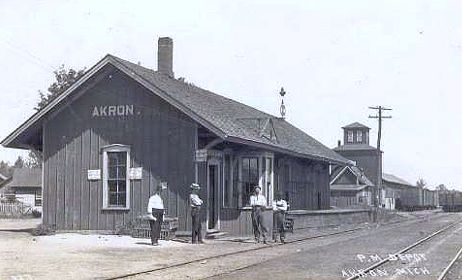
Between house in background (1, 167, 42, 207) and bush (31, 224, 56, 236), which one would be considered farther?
house in background (1, 167, 42, 207)

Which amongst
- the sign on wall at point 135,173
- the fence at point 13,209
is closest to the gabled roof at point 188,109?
the sign on wall at point 135,173

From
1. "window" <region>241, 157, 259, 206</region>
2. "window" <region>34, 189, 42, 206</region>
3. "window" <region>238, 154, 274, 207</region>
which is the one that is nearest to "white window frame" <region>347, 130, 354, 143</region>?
"window" <region>34, 189, 42, 206</region>

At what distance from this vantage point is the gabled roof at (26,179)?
57938 millimetres

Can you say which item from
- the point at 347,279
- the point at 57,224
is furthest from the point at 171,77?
the point at 347,279

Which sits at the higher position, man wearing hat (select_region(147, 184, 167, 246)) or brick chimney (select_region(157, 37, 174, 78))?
brick chimney (select_region(157, 37, 174, 78))

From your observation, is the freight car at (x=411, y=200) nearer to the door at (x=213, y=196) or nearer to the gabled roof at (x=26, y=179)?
the gabled roof at (x=26, y=179)

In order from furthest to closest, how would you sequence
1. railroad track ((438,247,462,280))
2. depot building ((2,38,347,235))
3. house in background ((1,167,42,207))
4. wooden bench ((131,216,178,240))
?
house in background ((1,167,42,207)), depot building ((2,38,347,235)), wooden bench ((131,216,178,240)), railroad track ((438,247,462,280))

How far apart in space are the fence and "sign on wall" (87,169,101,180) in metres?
26.6

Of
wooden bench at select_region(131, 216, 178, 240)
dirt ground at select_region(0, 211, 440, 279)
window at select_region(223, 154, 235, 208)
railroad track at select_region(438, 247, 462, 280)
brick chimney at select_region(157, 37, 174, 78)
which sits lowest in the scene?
railroad track at select_region(438, 247, 462, 280)

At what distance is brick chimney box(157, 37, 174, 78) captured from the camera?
2623 cm

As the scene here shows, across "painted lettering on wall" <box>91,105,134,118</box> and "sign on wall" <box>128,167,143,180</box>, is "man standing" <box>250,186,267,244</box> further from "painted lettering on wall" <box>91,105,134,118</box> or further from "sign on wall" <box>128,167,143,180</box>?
"painted lettering on wall" <box>91,105,134,118</box>

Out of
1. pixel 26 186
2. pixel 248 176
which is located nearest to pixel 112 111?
pixel 248 176

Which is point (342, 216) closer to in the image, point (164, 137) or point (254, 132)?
point (254, 132)

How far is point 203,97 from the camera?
1005 inches
